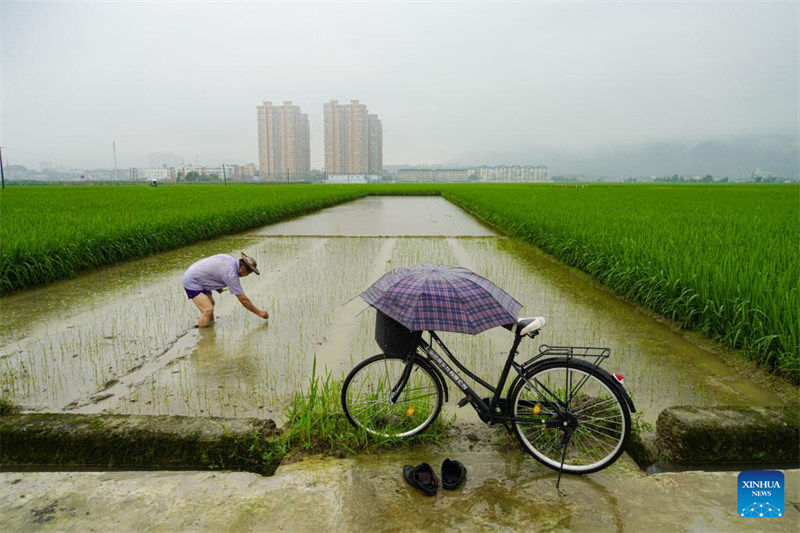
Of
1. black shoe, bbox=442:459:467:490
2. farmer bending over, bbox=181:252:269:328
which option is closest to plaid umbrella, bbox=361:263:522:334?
black shoe, bbox=442:459:467:490

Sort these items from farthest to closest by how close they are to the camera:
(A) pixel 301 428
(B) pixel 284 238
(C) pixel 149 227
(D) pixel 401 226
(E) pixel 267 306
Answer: (D) pixel 401 226
(B) pixel 284 238
(C) pixel 149 227
(E) pixel 267 306
(A) pixel 301 428

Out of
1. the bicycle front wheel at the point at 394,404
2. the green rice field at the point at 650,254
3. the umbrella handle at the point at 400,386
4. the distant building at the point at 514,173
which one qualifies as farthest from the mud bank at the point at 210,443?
the distant building at the point at 514,173

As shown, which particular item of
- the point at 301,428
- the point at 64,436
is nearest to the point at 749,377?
the point at 301,428

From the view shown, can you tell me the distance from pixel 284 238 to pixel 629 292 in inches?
328

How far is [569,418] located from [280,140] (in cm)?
12474

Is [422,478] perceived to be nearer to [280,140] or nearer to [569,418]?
[569,418]

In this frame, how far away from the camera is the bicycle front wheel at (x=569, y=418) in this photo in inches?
96.7

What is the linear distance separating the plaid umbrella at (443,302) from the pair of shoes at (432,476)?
2.26 ft

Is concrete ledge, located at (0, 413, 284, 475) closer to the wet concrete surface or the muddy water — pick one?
the wet concrete surface

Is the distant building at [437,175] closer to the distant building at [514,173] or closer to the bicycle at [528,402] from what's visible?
the distant building at [514,173]

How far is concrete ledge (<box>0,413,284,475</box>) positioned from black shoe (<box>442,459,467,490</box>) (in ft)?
2.96

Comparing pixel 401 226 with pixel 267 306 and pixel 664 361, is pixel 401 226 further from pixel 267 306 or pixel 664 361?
pixel 664 361

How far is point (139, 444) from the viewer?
2.63m

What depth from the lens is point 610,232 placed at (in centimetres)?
870
